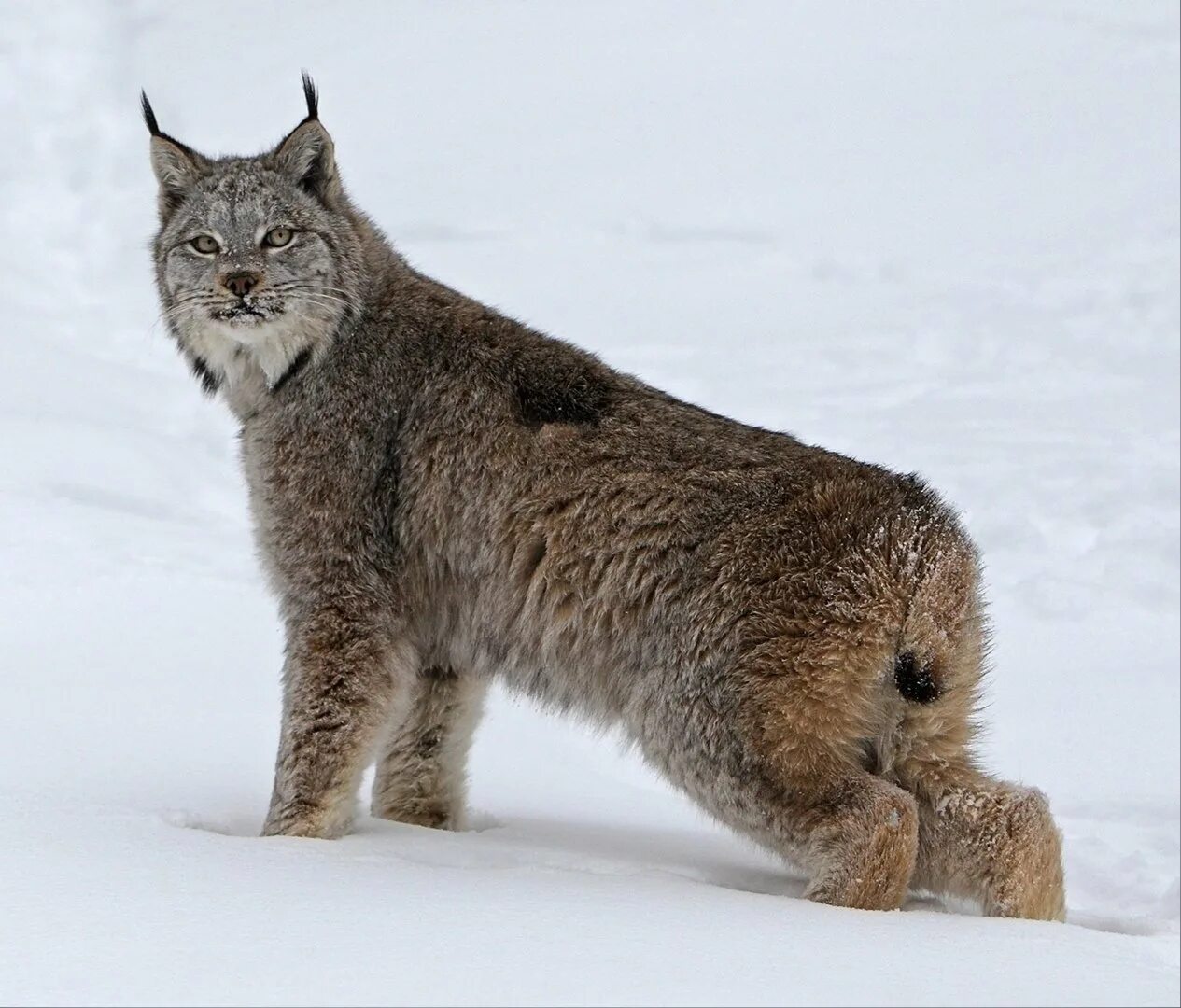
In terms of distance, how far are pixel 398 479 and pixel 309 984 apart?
2514 mm

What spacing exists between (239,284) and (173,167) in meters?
0.80

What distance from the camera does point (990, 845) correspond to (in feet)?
15.7

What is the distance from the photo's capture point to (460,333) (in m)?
5.91

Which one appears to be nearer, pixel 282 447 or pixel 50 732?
pixel 282 447

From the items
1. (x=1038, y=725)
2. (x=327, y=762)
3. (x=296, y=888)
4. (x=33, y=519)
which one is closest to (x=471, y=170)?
(x=33, y=519)

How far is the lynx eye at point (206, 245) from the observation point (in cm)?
588

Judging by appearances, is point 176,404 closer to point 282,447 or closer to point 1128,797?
point 282,447

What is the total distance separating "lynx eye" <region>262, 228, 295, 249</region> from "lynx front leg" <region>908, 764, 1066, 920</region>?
2883 millimetres

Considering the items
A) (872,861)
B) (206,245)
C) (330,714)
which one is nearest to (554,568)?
(330,714)

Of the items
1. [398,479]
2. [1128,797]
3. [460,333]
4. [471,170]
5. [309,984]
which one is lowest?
[309,984]

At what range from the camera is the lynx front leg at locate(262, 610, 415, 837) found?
5348 millimetres

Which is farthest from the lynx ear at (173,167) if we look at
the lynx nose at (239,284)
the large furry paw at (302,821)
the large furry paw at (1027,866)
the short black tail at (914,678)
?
the large furry paw at (1027,866)

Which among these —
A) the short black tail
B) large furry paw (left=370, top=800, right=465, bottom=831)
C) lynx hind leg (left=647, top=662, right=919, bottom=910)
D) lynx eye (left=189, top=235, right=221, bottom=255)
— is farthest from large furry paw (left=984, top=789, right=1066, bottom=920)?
lynx eye (left=189, top=235, right=221, bottom=255)

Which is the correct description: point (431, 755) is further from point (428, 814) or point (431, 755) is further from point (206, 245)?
point (206, 245)
